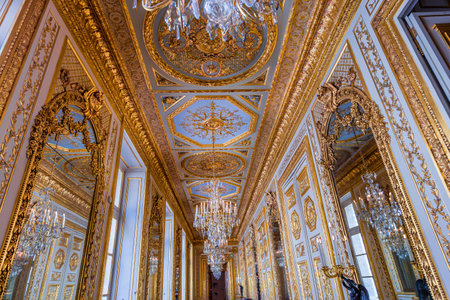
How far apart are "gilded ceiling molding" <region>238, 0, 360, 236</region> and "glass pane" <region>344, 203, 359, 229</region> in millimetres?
1888

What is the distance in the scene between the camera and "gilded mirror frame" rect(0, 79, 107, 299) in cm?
196

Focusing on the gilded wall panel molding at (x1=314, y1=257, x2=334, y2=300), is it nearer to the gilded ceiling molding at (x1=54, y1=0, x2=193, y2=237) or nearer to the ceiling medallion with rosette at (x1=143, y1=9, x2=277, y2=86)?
the ceiling medallion with rosette at (x1=143, y1=9, x2=277, y2=86)

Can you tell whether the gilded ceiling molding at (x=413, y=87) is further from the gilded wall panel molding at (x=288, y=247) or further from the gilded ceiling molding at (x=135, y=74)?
the gilded wall panel molding at (x=288, y=247)

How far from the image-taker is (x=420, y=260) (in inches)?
80.2

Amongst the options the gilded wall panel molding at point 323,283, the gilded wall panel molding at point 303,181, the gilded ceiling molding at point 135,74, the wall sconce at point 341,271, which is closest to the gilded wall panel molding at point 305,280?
the gilded wall panel molding at point 323,283

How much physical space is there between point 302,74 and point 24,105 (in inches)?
145

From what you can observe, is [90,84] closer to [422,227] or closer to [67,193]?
[67,193]

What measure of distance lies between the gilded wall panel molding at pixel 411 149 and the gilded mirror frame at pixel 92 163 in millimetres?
3091

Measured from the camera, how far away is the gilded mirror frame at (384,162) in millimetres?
1984

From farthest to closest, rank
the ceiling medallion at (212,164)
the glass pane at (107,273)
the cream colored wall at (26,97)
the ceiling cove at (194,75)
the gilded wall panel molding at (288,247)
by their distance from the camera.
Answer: the ceiling medallion at (212,164), the gilded wall panel molding at (288,247), the glass pane at (107,273), the ceiling cove at (194,75), the cream colored wall at (26,97)

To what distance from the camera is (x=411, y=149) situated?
2088 millimetres

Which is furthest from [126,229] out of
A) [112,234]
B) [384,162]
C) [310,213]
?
[384,162]

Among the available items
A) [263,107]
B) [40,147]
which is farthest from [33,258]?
[263,107]

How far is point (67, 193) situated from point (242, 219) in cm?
1241
